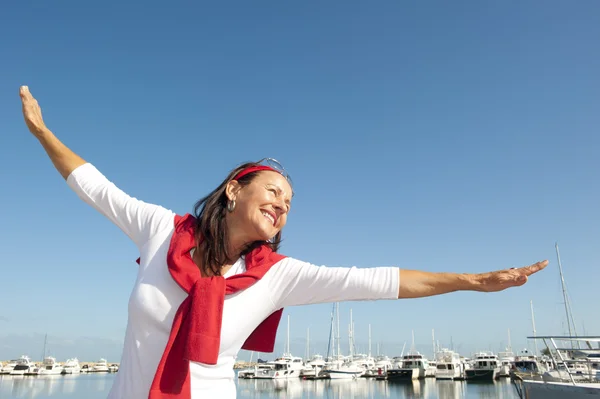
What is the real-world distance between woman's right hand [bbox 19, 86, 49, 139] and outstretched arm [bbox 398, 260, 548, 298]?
163 centimetres

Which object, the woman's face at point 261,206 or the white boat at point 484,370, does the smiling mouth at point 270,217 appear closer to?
the woman's face at point 261,206

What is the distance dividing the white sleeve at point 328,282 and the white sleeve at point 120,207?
509 millimetres

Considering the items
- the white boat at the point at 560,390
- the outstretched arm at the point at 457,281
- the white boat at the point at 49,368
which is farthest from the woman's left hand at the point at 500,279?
the white boat at the point at 49,368

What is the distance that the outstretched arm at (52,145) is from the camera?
6.71 feet

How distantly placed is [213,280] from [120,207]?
0.55 metres

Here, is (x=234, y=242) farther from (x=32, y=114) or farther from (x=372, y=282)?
(x=32, y=114)

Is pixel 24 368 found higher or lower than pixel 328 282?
lower

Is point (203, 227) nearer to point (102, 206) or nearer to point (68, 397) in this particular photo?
point (102, 206)

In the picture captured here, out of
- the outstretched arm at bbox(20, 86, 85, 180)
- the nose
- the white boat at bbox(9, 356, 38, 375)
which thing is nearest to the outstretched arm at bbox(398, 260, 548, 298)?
the nose

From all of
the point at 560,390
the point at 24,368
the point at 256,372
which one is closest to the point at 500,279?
the point at 560,390

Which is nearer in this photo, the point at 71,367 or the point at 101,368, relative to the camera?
the point at 71,367

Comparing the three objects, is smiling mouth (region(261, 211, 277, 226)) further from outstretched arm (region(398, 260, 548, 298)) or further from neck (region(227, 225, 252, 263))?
outstretched arm (region(398, 260, 548, 298))

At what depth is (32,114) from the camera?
6.77ft

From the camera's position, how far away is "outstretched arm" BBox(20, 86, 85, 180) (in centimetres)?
204
